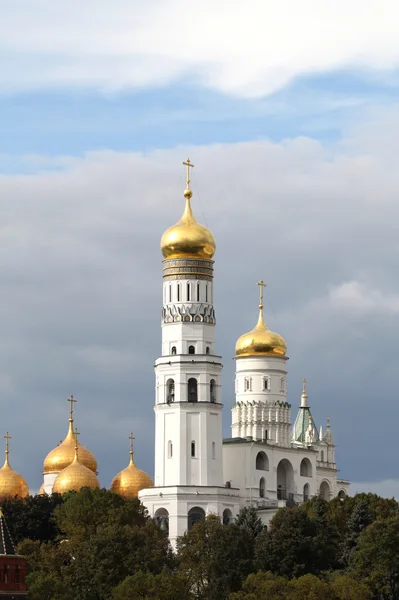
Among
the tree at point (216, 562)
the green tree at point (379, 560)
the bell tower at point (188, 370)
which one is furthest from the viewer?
the bell tower at point (188, 370)

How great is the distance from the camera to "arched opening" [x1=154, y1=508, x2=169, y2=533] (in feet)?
323

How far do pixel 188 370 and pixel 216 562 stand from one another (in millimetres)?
18589

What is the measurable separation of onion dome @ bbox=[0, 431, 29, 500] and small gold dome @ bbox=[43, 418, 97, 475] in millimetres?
1440

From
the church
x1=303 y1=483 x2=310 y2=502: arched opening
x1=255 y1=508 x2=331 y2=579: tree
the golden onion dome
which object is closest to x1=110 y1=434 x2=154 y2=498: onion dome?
the church

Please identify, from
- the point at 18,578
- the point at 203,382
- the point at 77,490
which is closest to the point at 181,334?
the point at 203,382

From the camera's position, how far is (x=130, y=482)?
4208 inches

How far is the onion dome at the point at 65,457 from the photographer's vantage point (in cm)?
10686

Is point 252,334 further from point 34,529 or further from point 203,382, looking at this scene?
point 34,529

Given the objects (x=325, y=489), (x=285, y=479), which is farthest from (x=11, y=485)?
(x=325, y=489)

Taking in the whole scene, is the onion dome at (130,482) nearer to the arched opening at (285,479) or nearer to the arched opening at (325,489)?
the arched opening at (285,479)

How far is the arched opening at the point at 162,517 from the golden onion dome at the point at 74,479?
3520 mm

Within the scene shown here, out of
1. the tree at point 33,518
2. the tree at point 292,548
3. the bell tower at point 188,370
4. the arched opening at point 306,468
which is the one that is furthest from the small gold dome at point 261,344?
the tree at point 292,548

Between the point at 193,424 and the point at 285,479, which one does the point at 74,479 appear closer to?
the point at 193,424

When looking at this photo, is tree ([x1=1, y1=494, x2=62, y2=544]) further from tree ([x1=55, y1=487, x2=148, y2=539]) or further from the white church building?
the white church building
